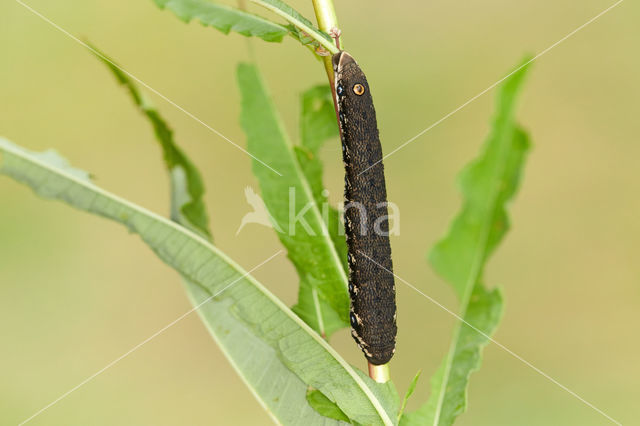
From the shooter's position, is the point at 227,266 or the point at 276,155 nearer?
the point at 227,266

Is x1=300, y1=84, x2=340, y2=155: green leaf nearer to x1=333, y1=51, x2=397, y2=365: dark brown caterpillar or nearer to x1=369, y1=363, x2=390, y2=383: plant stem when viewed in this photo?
x1=333, y1=51, x2=397, y2=365: dark brown caterpillar

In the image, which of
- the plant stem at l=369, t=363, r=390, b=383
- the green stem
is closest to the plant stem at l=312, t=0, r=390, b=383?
the green stem

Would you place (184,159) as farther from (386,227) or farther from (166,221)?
(386,227)

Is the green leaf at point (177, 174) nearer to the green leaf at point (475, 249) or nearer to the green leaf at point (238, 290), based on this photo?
the green leaf at point (238, 290)

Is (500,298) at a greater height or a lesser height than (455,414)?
greater

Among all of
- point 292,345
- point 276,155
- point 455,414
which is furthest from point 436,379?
point 276,155

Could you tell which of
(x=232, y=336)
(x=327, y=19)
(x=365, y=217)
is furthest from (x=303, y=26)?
(x=232, y=336)
